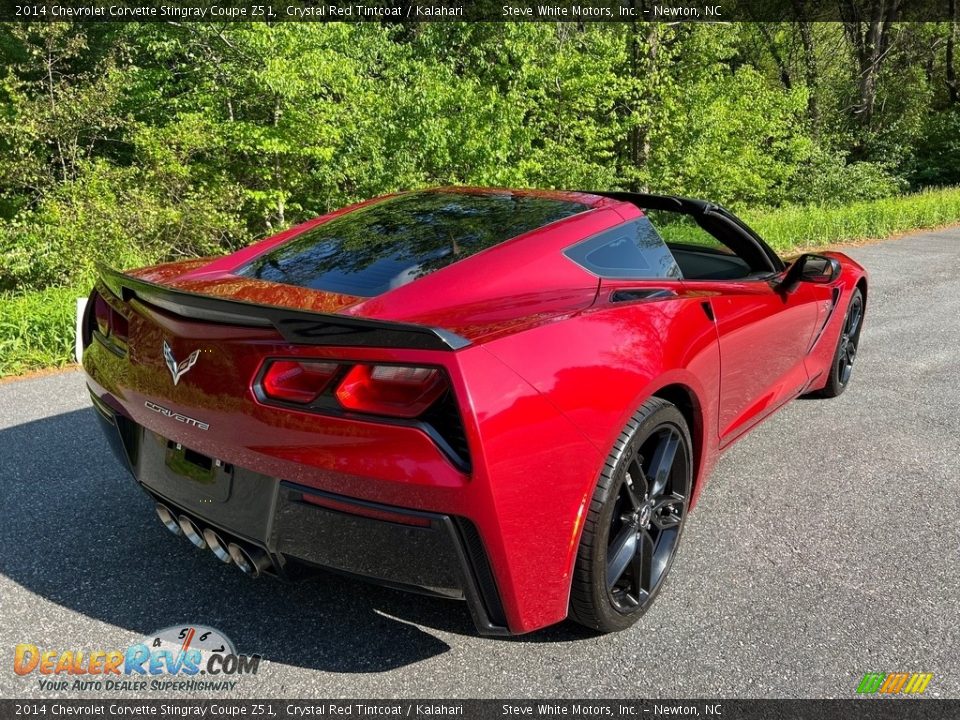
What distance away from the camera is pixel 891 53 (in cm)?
3281

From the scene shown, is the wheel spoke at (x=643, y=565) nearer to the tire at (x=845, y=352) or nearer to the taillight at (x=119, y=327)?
the taillight at (x=119, y=327)

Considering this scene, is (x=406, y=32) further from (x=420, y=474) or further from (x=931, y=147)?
(x=420, y=474)

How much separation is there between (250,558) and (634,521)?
1.21 meters

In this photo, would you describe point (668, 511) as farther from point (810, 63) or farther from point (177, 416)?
point (810, 63)

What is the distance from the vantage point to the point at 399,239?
8.77 feet

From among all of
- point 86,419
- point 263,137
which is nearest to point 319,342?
point 86,419

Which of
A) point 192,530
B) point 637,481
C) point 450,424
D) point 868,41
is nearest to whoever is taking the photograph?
point 450,424

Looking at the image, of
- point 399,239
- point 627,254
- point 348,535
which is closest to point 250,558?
point 348,535

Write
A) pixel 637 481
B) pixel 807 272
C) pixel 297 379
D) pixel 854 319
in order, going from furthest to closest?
1. pixel 854 319
2. pixel 807 272
3. pixel 637 481
4. pixel 297 379

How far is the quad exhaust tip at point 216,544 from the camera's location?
2172mm

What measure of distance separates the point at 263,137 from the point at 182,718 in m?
12.0

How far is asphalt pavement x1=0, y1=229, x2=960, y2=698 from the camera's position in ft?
7.04

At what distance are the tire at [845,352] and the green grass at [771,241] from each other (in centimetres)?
498

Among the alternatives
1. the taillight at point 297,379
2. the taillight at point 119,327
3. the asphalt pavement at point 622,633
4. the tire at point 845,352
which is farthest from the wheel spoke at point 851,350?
the taillight at point 119,327
